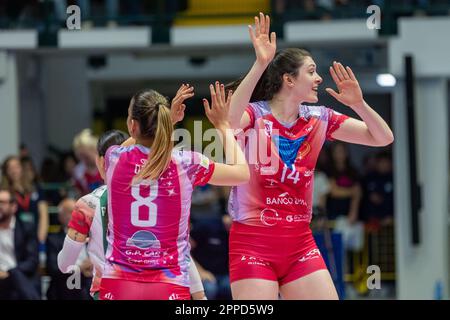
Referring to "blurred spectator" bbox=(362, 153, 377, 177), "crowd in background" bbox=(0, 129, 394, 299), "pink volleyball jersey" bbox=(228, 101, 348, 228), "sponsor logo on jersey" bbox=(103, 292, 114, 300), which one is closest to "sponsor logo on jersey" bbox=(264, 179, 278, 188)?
"pink volleyball jersey" bbox=(228, 101, 348, 228)

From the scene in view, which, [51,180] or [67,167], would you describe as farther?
[51,180]

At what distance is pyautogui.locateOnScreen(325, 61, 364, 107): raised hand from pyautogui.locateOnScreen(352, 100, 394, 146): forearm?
0.11ft

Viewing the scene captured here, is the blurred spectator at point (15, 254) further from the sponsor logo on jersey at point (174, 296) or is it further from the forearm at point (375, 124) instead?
the sponsor logo on jersey at point (174, 296)

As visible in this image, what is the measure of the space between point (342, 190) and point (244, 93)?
8.42 metres

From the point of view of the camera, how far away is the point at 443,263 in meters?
13.9

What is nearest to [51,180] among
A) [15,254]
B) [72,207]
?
[15,254]

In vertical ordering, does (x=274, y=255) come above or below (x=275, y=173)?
below

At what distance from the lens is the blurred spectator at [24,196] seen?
41.7ft

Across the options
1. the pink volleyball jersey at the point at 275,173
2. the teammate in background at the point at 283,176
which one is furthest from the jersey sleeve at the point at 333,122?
the pink volleyball jersey at the point at 275,173

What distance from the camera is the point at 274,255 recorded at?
6.86 metres

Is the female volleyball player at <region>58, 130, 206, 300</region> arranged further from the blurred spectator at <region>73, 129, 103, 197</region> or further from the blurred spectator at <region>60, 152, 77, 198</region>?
the blurred spectator at <region>60, 152, 77, 198</region>

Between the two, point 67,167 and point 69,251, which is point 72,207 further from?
point 67,167
